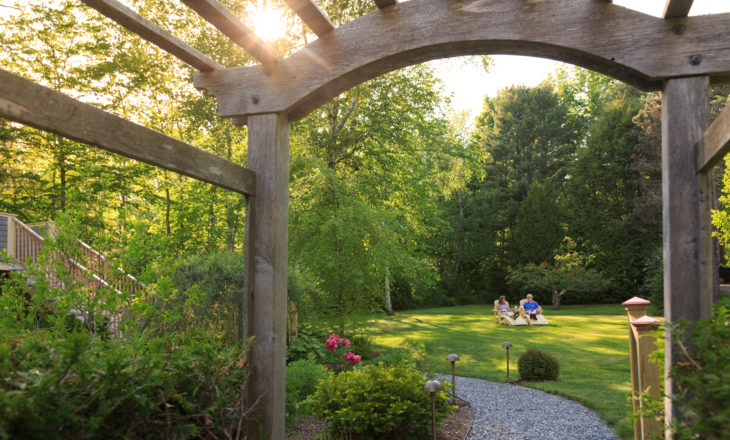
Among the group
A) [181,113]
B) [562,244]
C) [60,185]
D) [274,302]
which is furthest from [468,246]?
[274,302]

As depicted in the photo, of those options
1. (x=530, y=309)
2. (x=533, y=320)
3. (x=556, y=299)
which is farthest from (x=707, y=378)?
(x=556, y=299)

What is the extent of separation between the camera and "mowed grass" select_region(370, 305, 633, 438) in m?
6.86

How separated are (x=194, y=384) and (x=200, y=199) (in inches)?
516

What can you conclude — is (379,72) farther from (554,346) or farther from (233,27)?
(554,346)

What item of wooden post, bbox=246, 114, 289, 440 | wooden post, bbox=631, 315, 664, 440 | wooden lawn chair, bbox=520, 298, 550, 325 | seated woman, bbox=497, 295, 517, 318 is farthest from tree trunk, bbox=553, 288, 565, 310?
wooden post, bbox=246, 114, 289, 440

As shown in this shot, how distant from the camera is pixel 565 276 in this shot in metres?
20.0

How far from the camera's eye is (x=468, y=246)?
25734mm

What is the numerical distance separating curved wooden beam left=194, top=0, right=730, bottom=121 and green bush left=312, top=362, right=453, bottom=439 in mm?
2784

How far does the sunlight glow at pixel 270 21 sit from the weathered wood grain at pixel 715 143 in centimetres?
975

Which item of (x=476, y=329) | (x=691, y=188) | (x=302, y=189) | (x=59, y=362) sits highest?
(x=302, y=189)

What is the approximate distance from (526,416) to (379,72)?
5007 mm

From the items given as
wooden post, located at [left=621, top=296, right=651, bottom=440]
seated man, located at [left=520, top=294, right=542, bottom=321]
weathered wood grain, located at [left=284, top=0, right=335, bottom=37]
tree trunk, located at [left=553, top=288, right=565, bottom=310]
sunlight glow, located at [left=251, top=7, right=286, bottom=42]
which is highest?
sunlight glow, located at [left=251, top=7, right=286, bottom=42]

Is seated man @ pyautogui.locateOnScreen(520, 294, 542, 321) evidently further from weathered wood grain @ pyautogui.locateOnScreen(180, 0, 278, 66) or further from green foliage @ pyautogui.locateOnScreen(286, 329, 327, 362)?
weathered wood grain @ pyautogui.locateOnScreen(180, 0, 278, 66)

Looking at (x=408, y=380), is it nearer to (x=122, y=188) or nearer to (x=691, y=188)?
(x=691, y=188)
